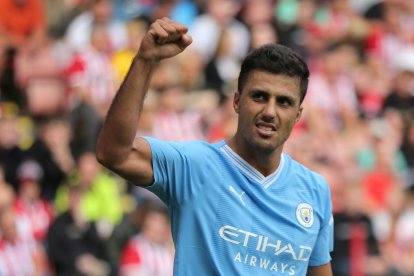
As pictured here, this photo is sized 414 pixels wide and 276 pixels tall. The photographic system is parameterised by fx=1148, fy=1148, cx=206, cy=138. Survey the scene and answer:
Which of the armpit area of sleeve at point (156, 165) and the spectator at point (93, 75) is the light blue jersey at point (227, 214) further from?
the spectator at point (93, 75)

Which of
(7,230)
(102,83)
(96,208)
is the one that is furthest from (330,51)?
(7,230)

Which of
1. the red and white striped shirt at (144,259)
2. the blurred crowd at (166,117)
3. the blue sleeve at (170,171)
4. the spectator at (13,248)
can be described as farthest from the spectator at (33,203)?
the blue sleeve at (170,171)

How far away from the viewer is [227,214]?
5.06 m

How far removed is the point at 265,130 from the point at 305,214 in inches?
19.9

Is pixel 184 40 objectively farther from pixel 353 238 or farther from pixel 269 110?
pixel 353 238

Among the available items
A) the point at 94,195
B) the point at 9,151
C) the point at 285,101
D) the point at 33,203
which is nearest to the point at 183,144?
the point at 285,101

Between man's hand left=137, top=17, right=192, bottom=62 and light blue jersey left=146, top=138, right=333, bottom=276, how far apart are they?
0.46 m

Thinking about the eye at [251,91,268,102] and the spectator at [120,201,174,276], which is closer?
the eye at [251,91,268,102]

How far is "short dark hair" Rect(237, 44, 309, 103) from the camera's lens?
5.11 meters

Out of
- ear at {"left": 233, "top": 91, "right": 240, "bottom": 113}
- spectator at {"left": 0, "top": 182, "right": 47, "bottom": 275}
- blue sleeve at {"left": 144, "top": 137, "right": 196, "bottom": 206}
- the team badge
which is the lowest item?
spectator at {"left": 0, "top": 182, "right": 47, "bottom": 275}

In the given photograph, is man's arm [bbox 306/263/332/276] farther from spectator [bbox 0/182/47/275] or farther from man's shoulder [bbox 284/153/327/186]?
spectator [bbox 0/182/47/275]

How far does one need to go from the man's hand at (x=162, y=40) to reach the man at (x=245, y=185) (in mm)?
383

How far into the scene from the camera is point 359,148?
14.1 m

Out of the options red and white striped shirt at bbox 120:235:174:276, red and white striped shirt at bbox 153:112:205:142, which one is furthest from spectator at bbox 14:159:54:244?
red and white striped shirt at bbox 153:112:205:142
